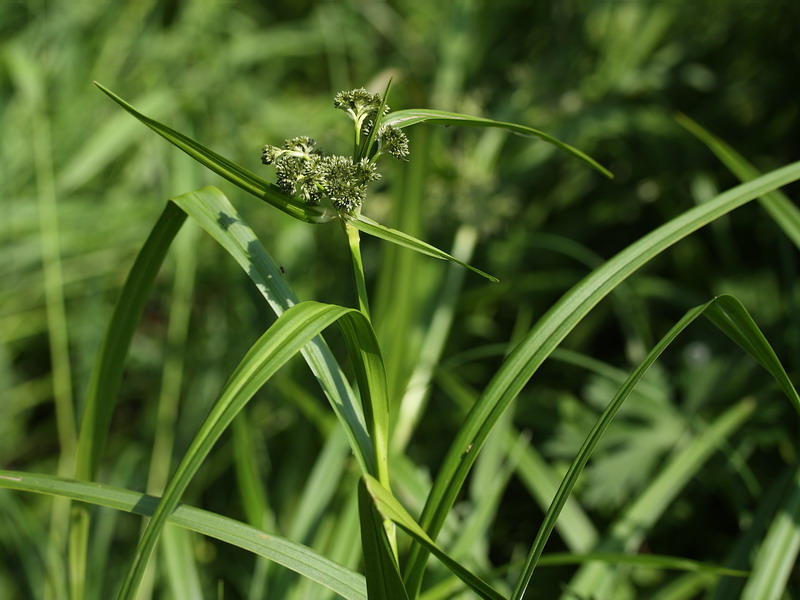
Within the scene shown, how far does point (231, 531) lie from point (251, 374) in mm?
223

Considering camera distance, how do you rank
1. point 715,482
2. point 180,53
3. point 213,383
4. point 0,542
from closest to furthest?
point 715,482 < point 0,542 < point 213,383 < point 180,53

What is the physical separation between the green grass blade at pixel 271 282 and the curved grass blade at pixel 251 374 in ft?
0.19

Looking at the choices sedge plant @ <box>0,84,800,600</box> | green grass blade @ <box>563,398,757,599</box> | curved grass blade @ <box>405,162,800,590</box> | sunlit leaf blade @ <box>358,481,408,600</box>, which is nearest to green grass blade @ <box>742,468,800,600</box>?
green grass blade @ <box>563,398,757,599</box>

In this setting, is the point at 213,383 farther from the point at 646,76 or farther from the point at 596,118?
the point at 646,76

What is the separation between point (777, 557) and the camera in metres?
1.08

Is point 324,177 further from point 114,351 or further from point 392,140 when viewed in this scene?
point 114,351

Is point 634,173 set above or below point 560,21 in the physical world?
below

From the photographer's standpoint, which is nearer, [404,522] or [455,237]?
[404,522]

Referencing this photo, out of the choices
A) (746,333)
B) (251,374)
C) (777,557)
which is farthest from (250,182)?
(777,557)

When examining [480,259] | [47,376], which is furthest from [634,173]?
[47,376]

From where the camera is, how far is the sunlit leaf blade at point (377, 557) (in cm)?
63

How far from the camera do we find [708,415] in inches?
61.7

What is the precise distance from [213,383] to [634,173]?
1.25m

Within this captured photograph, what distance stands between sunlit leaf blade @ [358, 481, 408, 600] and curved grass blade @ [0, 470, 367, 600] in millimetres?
83
